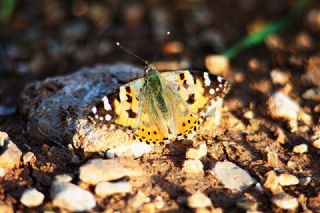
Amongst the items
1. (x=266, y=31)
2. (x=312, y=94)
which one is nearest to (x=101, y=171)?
(x=312, y=94)

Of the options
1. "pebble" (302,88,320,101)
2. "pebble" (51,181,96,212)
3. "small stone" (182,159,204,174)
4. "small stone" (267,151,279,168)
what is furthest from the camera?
"pebble" (302,88,320,101)

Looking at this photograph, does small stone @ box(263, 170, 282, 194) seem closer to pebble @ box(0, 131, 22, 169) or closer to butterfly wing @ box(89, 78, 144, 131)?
butterfly wing @ box(89, 78, 144, 131)

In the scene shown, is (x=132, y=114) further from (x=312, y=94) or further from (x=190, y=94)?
(x=312, y=94)

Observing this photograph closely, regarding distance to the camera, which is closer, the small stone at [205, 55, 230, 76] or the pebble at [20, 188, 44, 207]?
the pebble at [20, 188, 44, 207]

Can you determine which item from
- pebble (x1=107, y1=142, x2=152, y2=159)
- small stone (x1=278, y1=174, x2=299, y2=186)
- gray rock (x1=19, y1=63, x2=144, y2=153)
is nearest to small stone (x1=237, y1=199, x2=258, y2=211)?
small stone (x1=278, y1=174, x2=299, y2=186)

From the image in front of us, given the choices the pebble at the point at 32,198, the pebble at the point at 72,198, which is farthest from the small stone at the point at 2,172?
the pebble at the point at 72,198

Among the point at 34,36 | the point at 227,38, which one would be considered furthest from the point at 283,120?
the point at 34,36

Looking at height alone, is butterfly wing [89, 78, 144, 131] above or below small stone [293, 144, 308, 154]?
above

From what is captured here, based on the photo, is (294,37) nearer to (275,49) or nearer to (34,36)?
(275,49)
